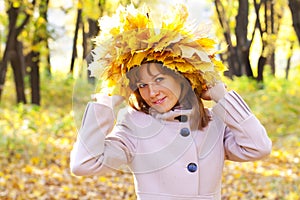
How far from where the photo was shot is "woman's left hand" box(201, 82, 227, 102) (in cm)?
213

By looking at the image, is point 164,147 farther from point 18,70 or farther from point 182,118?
point 18,70

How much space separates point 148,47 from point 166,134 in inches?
13.5

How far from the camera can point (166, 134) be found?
82.3 inches

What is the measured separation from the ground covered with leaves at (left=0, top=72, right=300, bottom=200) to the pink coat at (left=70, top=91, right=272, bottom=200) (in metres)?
2.16

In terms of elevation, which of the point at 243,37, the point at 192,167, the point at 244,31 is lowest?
the point at 243,37

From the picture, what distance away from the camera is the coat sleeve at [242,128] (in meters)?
2.10

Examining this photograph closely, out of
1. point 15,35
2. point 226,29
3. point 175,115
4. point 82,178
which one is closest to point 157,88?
point 175,115

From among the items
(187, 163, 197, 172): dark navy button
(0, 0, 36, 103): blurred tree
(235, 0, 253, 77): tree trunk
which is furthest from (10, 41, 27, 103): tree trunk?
(187, 163, 197, 172): dark navy button

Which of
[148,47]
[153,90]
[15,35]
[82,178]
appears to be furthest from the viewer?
[15,35]

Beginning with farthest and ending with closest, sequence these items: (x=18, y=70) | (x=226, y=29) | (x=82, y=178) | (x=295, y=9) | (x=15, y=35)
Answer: (x=226, y=29) < (x=18, y=70) < (x=15, y=35) < (x=82, y=178) < (x=295, y=9)

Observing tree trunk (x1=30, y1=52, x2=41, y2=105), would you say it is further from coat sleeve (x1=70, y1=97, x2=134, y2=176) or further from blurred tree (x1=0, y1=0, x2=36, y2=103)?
coat sleeve (x1=70, y1=97, x2=134, y2=176)

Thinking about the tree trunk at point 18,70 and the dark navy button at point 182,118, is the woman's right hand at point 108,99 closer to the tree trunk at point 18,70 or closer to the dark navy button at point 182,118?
the dark navy button at point 182,118

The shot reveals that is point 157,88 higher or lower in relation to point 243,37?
higher

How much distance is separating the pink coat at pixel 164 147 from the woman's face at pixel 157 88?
0.14 ft
